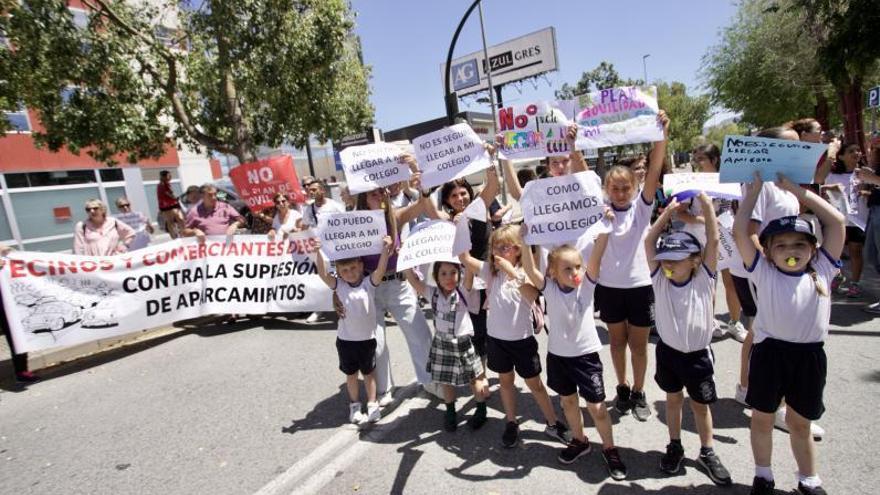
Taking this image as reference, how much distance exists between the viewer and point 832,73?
26.3 ft

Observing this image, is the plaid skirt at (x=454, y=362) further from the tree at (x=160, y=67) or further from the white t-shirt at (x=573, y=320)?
the tree at (x=160, y=67)

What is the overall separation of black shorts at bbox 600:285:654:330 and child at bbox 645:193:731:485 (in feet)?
1.61

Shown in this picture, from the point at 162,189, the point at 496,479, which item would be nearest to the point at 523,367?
the point at 496,479

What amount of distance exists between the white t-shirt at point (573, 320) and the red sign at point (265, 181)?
4.12 metres

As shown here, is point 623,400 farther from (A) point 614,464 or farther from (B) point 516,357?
(B) point 516,357

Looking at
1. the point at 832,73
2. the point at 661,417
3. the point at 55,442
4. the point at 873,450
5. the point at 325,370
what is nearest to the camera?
the point at 873,450

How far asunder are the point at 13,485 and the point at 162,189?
709cm

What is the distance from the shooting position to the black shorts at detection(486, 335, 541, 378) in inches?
120

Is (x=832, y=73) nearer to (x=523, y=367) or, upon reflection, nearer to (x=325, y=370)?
(x=523, y=367)

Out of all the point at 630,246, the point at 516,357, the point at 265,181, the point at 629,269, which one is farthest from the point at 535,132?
the point at 265,181

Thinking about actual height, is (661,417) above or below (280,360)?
below

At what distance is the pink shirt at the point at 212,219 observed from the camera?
6176 millimetres

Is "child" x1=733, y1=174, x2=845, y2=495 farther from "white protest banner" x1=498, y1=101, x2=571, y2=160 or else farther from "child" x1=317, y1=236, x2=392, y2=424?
"child" x1=317, y1=236, x2=392, y2=424

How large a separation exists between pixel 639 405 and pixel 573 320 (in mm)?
1165
